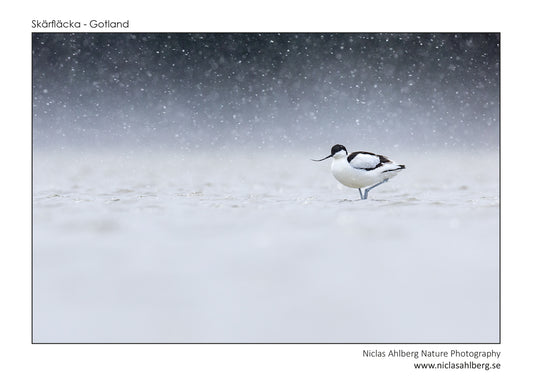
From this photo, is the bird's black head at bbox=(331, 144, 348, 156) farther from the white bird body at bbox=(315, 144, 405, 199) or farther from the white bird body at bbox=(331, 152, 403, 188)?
the white bird body at bbox=(331, 152, 403, 188)

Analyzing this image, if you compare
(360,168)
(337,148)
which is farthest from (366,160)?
(337,148)

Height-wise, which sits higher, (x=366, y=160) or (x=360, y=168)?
(x=366, y=160)

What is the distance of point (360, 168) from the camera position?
25.0 ft

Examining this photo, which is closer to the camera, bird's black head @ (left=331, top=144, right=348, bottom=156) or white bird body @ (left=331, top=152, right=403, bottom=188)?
white bird body @ (left=331, top=152, right=403, bottom=188)

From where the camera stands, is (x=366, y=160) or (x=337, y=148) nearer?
(x=366, y=160)

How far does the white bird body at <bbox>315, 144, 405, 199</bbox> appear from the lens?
7.57 meters

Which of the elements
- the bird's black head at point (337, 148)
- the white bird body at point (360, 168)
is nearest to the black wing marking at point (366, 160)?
the white bird body at point (360, 168)

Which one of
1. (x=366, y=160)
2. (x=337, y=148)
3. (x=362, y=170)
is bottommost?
(x=362, y=170)

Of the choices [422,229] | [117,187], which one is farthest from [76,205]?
[422,229]

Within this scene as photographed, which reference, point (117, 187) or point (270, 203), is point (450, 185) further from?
point (117, 187)

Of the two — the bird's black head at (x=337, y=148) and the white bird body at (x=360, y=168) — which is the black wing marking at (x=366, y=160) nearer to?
the white bird body at (x=360, y=168)

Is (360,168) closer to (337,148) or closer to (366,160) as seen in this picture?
(366,160)

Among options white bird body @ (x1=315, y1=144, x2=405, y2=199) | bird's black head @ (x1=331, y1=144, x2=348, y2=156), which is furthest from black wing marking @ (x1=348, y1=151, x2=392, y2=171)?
bird's black head @ (x1=331, y1=144, x2=348, y2=156)

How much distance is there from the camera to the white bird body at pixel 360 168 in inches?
298
